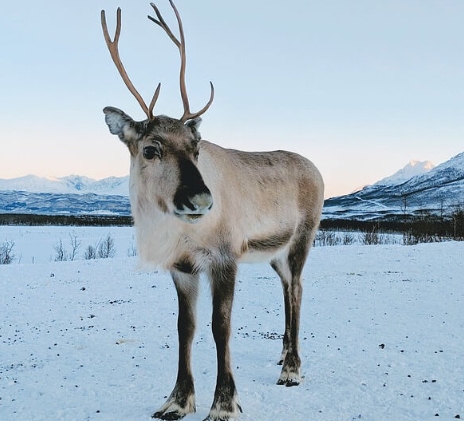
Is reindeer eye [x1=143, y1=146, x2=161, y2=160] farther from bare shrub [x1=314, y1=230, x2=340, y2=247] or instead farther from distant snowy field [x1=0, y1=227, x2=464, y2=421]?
bare shrub [x1=314, y1=230, x2=340, y2=247]

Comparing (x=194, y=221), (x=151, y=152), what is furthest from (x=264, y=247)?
(x=151, y=152)

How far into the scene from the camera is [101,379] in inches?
Answer: 232

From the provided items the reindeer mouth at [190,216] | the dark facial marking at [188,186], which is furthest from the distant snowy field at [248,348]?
the dark facial marking at [188,186]

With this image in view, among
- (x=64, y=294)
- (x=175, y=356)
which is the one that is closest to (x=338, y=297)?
(x=175, y=356)

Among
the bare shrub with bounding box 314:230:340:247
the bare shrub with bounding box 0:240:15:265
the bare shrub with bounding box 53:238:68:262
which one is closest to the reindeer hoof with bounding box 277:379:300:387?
the bare shrub with bounding box 0:240:15:265

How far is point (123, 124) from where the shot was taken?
15.3ft

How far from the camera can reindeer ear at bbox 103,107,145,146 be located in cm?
461

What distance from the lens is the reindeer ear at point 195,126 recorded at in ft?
15.5

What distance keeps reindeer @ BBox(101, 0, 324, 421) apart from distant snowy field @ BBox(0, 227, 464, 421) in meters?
0.30

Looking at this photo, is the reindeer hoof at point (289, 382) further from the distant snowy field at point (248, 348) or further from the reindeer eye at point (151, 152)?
the reindeer eye at point (151, 152)

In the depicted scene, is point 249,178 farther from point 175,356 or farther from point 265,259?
point 175,356

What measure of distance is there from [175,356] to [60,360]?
1579 mm

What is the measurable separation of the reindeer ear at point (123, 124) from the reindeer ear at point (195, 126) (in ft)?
1.48

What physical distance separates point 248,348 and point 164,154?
389 centimetres
